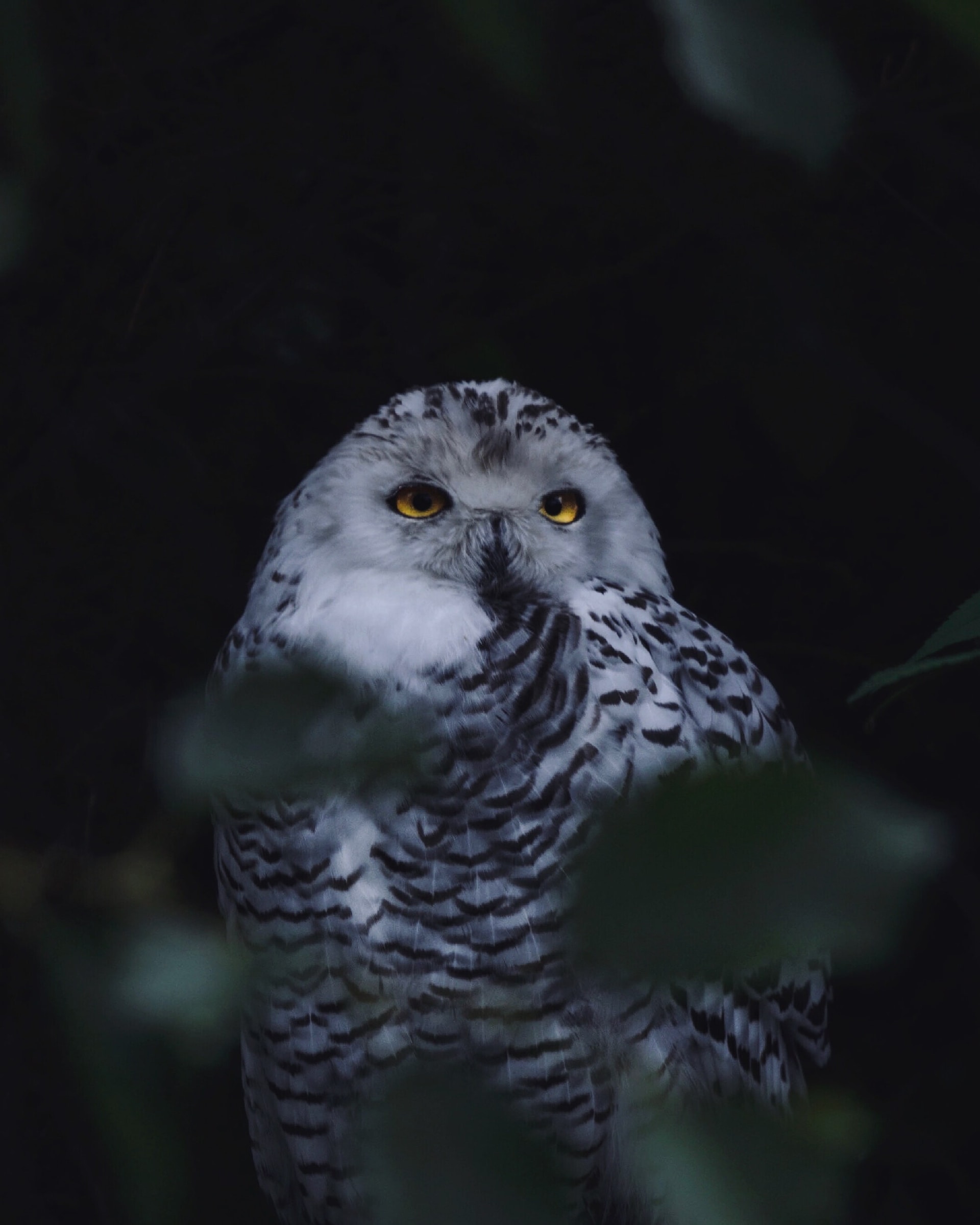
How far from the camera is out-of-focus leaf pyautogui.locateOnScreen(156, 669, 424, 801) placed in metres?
0.36

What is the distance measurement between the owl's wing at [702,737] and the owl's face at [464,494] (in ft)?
0.25

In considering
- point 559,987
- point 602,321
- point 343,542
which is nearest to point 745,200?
point 602,321

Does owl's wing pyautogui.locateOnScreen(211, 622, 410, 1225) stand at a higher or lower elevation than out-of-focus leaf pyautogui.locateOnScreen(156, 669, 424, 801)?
lower

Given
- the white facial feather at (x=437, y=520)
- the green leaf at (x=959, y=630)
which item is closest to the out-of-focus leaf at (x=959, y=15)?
the green leaf at (x=959, y=630)

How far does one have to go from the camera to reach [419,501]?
1253mm

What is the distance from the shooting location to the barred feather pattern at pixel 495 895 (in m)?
1.09

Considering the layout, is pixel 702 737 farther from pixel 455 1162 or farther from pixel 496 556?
pixel 455 1162

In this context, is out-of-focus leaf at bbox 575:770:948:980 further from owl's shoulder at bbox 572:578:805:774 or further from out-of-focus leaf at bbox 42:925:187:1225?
owl's shoulder at bbox 572:578:805:774

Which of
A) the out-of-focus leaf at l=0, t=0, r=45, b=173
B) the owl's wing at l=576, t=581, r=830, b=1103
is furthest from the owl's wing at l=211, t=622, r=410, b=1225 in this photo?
the out-of-focus leaf at l=0, t=0, r=45, b=173

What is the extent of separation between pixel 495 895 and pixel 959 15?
0.86 m

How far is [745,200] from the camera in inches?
57.8

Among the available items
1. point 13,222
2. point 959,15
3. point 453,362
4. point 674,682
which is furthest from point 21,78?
point 453,362

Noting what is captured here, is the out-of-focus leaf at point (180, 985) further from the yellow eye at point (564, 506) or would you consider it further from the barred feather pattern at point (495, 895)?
the yellow eye at point (564, 506)

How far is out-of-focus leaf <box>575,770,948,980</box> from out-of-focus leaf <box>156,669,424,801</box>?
Answer: 71mm
